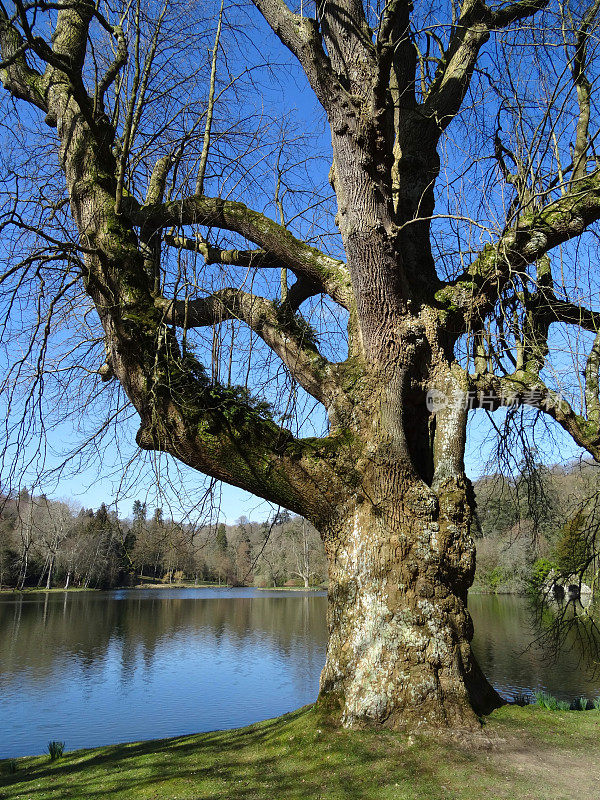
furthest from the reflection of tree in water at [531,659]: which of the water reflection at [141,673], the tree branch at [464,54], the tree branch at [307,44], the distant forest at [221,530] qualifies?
the tree branch at [307,44]

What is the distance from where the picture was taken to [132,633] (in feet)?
65.9

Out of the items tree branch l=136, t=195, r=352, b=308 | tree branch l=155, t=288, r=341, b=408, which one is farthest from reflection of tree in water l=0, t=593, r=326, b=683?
tree branch l=136, t=195, r=352, b=308

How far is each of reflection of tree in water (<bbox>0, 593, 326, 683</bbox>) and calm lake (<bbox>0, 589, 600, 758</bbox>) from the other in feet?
0.16

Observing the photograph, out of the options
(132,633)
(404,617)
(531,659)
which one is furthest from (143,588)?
(404,617)

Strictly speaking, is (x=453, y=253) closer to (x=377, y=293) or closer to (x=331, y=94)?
(x=377, y=293)

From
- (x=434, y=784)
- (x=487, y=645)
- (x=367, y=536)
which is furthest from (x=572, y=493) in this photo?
(x=487, y=645)

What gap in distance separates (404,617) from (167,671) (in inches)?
484

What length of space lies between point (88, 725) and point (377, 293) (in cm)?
924

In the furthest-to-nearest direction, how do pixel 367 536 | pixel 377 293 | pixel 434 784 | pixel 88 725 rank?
pixel 88 725, pixel 377 293, pixel 367 536, pixel 434 784

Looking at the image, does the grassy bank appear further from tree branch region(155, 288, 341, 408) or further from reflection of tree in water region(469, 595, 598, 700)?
reflection of tree in water region(469, 595, 598, 700)

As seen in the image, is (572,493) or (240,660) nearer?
(572,493)

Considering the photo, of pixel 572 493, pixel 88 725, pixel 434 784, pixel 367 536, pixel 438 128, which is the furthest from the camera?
pixel 88 725

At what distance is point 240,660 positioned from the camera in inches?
620

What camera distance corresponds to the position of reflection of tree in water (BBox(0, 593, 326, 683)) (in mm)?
14930
